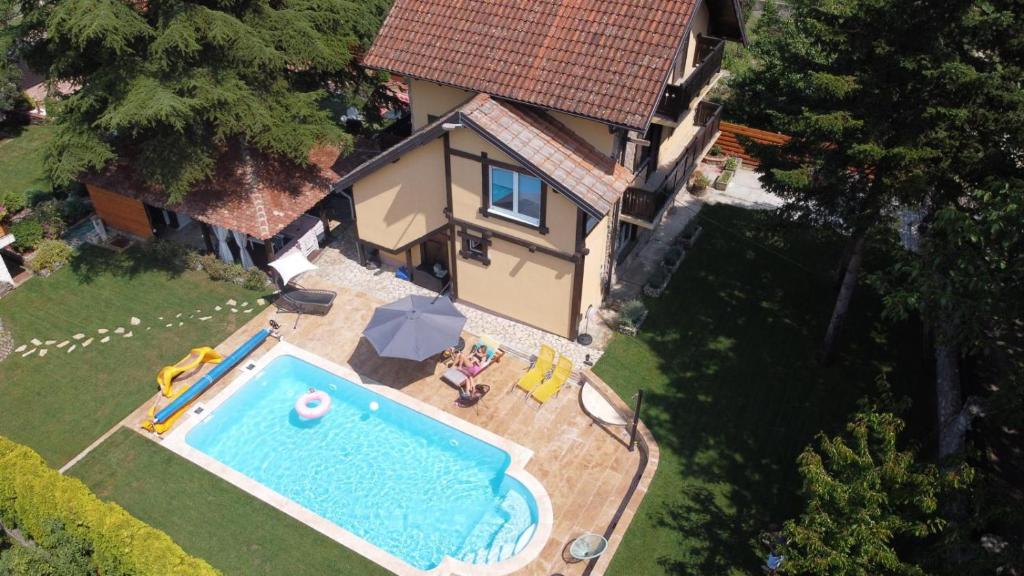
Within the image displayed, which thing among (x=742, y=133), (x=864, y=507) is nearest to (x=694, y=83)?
(x=742, y=133)

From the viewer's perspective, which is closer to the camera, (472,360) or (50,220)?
(472,360)

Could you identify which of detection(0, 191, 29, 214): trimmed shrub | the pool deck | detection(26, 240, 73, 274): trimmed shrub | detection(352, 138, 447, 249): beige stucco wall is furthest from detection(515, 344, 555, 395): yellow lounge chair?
detection(0, 191, 29, 214): trimmed shrub

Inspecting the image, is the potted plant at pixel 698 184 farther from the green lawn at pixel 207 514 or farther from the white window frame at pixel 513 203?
the green lawn at pixel 207 514

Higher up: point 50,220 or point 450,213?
point 450,213

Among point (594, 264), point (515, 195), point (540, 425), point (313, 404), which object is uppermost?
point (515, 195)

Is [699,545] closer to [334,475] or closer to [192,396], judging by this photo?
[334,475]

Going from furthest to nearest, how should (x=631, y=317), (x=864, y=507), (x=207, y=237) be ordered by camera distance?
(x=207, y=237) → (x=631, y=317) → (x=864, y=507)

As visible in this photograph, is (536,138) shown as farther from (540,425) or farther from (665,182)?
(540,425)

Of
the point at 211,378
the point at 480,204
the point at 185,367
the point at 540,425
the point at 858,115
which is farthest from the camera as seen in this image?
the point at 185,367
